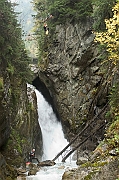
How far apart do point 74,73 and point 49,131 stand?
774 centimetres

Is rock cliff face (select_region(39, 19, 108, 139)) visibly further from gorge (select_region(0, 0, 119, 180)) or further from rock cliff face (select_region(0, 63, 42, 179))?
rock cliff face (select_region(0, 63, 42, 179))

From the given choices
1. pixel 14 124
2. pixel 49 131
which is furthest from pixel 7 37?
pixel 49 131

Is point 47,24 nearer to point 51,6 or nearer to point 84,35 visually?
point 51,6

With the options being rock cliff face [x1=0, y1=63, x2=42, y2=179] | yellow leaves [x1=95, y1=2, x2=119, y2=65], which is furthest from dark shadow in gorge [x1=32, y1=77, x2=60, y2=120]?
yellow leaves [x1=95, y1=2, x2=119, y2=65]

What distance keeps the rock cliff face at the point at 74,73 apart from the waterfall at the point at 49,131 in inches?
64.1

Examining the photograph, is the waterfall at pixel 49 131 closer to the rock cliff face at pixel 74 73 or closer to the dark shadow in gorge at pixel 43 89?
the dark shadow in gorge at pixel 43 89

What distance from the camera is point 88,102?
20.7m

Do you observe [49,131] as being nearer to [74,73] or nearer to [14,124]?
[74,73]

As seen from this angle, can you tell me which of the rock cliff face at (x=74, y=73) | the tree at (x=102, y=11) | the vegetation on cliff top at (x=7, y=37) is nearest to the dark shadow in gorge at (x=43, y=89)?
the rock cliff face at (x=74, y=73)

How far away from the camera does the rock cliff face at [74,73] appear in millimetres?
20406

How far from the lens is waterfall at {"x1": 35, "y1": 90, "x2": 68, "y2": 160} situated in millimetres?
22500

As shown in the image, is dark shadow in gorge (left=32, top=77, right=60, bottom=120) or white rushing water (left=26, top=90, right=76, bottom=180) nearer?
white rushing water (left=26, top=90, right=76, bottom=180)

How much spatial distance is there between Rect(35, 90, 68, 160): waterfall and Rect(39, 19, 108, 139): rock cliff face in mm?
1628

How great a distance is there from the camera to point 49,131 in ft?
81.5
